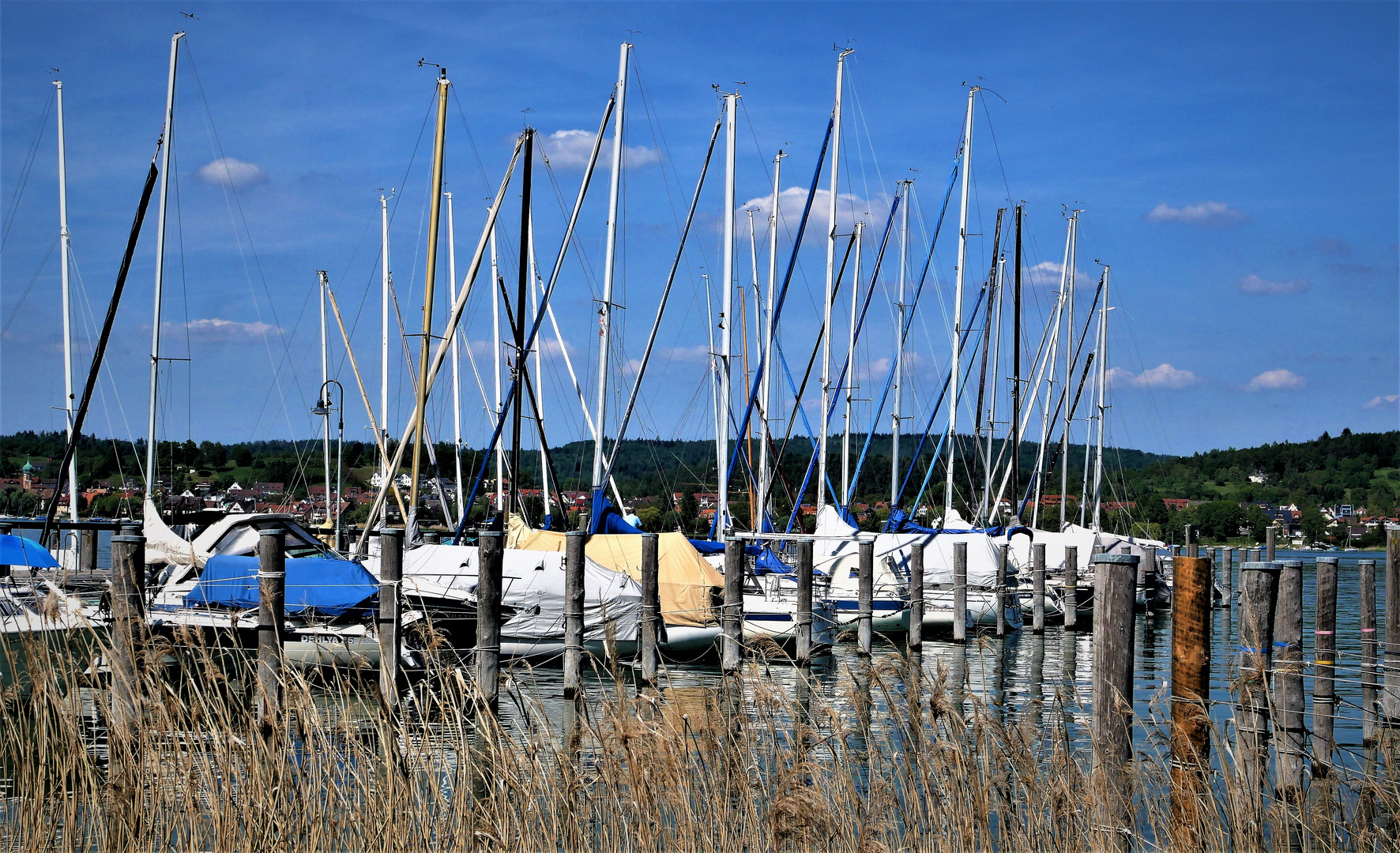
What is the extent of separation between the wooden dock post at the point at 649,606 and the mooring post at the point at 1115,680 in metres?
9.58

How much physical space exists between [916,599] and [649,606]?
26.7 ft

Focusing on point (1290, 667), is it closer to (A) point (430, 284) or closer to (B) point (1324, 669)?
(B) point (1324, 669)

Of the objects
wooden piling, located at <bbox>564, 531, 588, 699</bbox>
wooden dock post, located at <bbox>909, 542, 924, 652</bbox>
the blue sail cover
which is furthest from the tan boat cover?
the blue sail cover

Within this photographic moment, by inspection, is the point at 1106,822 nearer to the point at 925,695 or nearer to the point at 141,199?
the point at 925,695

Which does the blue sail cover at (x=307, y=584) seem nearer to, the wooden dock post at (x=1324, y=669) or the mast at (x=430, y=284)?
the mast at (x=430, y=284)

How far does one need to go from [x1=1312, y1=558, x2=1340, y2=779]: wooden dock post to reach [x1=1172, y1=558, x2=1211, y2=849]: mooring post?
95.2 inches

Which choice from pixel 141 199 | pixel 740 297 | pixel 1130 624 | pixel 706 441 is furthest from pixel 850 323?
pixel 1130 624

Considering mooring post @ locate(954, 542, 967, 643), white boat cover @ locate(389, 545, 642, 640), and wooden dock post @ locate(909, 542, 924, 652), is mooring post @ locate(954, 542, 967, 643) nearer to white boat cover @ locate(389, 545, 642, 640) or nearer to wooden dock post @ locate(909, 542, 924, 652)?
wooden dock post @ locate(909, 542, 924, 652)

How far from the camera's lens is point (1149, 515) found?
89562 millimetres

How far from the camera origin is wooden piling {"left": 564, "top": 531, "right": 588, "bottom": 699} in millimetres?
15477

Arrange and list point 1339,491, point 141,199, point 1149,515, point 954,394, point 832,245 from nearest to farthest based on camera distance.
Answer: point 141,199 < point 832,245 < point 954,394 < point 1149,515 < point 1339,491

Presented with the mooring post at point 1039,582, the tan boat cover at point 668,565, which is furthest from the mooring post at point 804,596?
the mooring post at point 1039,582

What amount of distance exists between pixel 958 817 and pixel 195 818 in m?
4.80

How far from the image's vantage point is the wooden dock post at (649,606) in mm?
16844
